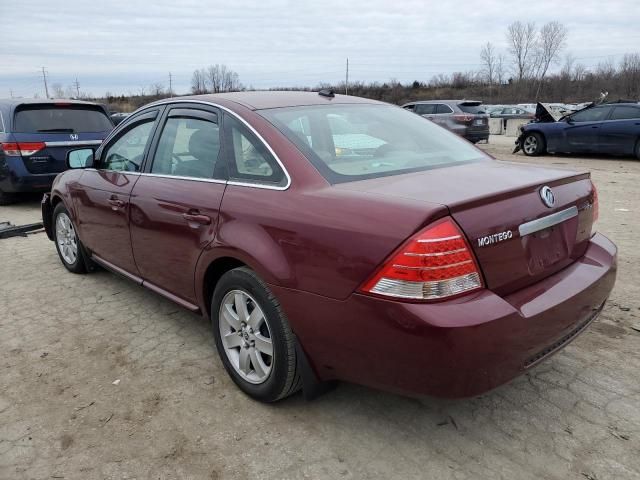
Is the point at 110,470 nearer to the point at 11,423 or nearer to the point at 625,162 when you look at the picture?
the point at 11,423

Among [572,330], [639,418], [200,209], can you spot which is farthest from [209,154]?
[639,418]

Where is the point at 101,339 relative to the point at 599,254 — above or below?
below

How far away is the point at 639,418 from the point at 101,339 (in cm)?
322

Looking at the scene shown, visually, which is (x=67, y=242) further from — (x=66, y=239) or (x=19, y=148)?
(x=19, y=148)

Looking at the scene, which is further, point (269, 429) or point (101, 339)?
point (101, 339)

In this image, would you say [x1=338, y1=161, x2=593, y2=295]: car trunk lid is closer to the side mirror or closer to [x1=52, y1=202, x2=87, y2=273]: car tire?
the side mirror

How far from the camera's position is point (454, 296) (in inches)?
80.1

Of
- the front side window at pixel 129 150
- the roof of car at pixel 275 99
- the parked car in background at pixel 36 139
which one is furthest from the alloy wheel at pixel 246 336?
the parked car in background at pixel 36 139

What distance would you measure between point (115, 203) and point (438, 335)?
270 cm

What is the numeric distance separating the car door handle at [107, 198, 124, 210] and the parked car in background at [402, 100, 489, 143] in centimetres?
1474

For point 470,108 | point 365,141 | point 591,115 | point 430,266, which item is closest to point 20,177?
point 365,141

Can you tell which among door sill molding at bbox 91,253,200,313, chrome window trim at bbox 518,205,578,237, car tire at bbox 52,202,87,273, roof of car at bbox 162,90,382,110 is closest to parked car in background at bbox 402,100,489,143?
car tire at bbox 52,202,87,273

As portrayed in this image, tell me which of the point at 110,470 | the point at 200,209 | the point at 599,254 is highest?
the point at 200,209

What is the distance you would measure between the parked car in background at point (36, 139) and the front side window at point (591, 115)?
12077mm
